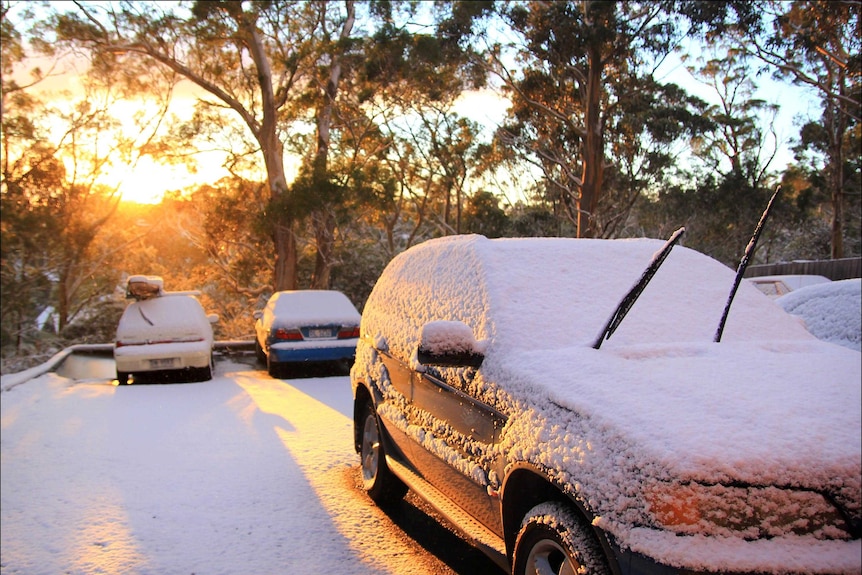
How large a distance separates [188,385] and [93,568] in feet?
25.8

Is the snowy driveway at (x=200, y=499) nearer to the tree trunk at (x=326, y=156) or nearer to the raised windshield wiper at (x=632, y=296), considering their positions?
the raised windshield wiper at (x=632, y=296)

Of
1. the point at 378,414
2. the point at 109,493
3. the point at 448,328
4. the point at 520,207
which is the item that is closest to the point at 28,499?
the point at 109,493

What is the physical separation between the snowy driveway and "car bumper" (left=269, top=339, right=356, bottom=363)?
95.8 inches

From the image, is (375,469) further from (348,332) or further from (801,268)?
(801,268)

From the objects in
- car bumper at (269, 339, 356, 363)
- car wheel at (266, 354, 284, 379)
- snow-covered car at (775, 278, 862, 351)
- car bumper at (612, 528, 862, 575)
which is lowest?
car wheel at (266, 354, 284, 379)

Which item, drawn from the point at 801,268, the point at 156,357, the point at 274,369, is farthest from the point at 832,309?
the point at 156,357

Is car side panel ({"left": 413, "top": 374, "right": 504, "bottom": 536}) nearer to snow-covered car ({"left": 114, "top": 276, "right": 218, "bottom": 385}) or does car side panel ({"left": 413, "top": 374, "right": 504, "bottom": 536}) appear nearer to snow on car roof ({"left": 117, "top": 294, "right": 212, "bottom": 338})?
snow-covered car ({"left": 114, "top": 276, "right": 218, "bottom": 385})

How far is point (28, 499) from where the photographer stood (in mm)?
5633

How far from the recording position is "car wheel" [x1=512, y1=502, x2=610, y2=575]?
2.58m

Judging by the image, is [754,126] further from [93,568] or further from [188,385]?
[93,568]

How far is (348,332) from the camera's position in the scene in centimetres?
→ 1234

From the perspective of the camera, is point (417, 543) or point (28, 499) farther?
point (28, 499)

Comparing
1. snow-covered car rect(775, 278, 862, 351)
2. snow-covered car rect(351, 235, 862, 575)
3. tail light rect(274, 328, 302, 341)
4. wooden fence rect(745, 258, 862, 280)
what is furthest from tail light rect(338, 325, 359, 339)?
snow-covered car rect(775, 278, 862, 351)

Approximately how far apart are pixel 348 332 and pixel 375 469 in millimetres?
7110
